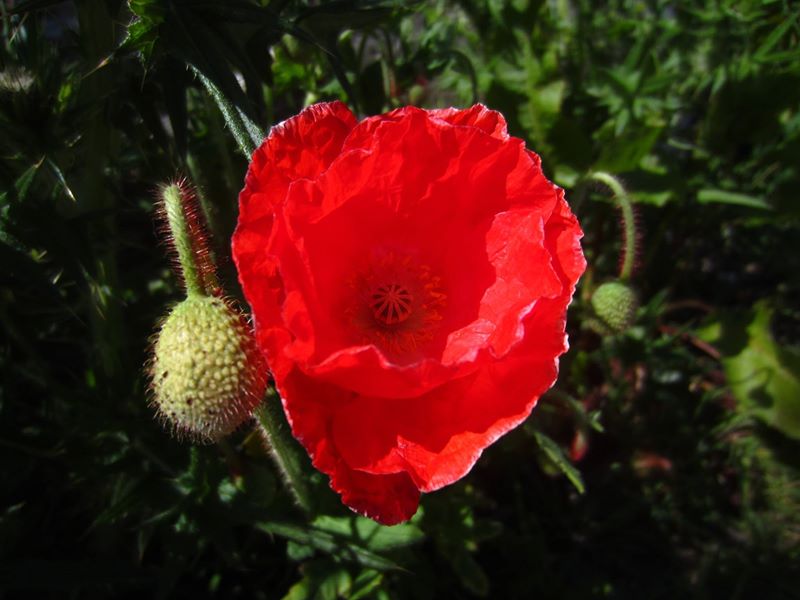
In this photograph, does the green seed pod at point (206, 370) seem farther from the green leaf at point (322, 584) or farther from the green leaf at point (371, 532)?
the green leaf at point (322, 584)

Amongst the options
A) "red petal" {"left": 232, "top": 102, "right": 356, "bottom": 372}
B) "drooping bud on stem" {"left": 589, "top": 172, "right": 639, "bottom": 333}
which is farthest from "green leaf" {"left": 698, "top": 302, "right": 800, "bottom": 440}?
"red petal" {"left": 232, "top": 102, "right": 356, "bottom": 372}

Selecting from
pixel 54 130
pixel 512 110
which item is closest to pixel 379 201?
pixel 54 130

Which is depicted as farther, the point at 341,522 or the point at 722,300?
the point at 722,300

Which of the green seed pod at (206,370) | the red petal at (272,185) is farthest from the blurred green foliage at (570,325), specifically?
the green seed pod at (206,370)

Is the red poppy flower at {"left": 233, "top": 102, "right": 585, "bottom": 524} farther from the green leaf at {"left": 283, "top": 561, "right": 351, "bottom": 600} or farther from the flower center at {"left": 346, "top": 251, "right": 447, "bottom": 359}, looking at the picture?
the green leaf at {"left": 283, "top": 561, "right": 351, "bottom": 600}

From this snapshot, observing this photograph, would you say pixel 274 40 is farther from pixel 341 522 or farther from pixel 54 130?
pixel 341 522

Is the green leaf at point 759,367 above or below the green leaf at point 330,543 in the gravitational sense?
below
